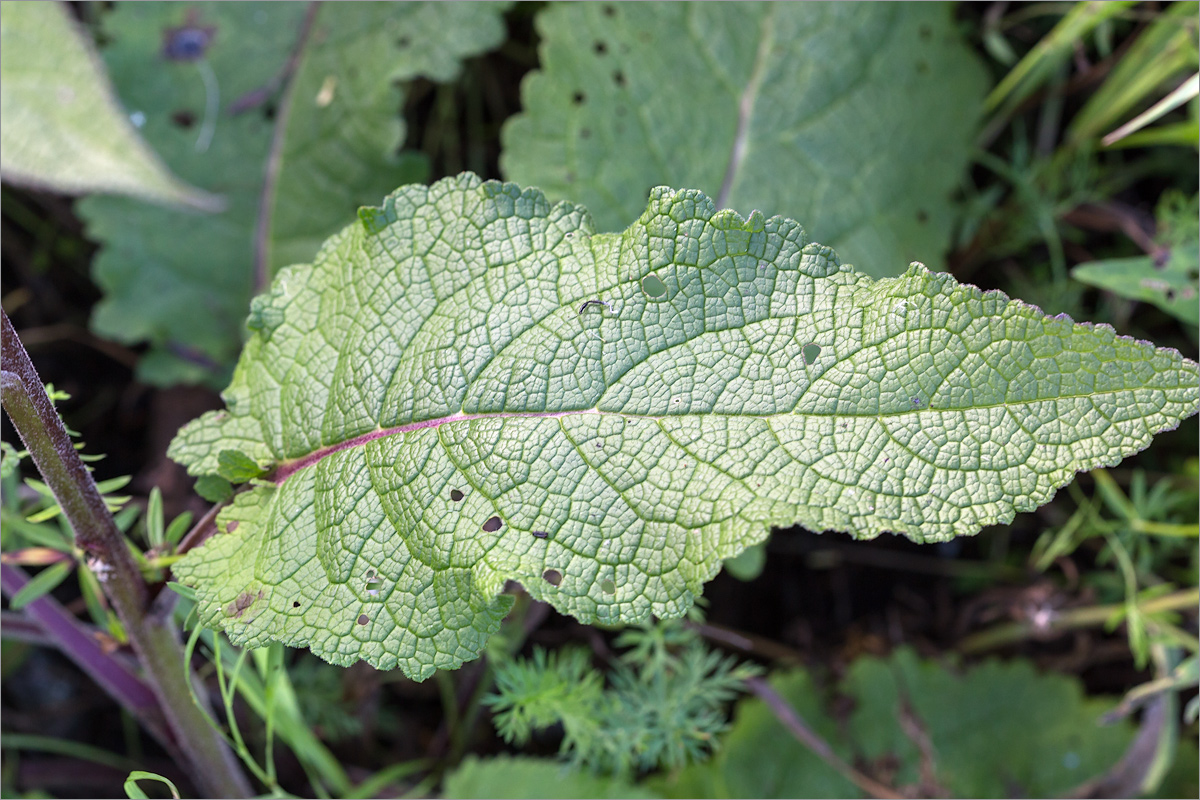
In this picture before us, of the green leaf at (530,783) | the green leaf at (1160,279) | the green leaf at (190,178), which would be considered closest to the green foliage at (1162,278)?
the green leaf at (1160,279)

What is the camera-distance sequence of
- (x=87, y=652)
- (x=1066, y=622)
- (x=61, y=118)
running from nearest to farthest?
(x=87, y=652) → (x=61, y=118) → (x=1066, y=622)

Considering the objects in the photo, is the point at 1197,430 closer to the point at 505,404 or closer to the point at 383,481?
the point at 505,404

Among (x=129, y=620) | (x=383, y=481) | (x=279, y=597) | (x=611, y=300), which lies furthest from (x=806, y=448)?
(x=129, y=620)

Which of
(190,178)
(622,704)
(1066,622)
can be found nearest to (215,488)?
(622,704)

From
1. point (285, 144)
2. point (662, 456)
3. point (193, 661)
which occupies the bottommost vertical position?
point (193, 661)

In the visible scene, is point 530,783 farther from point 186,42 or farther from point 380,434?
point 186,42

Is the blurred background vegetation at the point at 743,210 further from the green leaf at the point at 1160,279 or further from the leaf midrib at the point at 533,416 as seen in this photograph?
the leaf midrib at the point at 533,416
